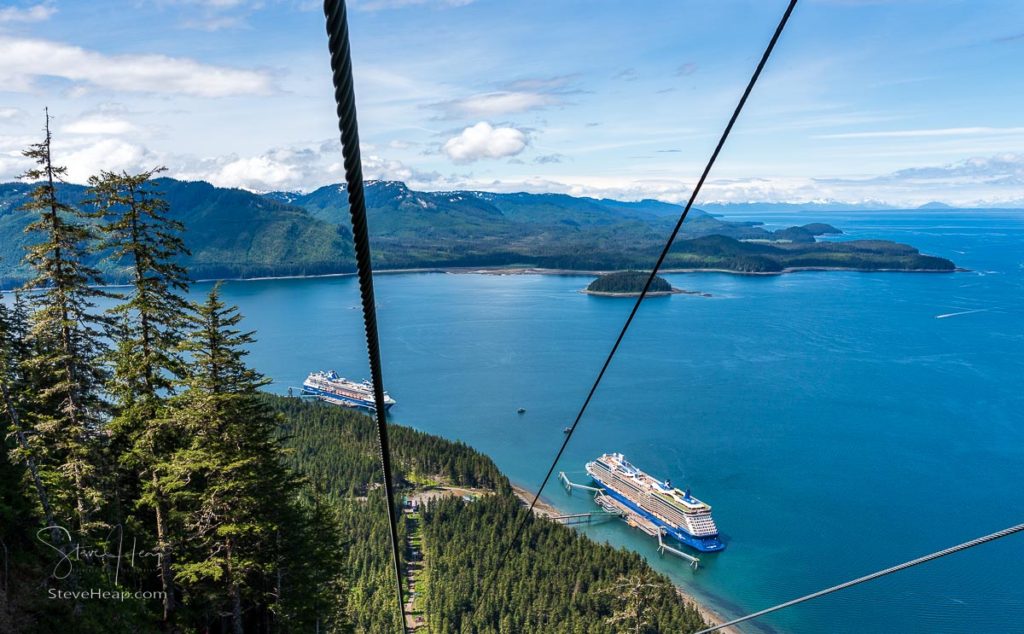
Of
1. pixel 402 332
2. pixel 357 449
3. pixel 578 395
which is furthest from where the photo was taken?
pixel 402 332

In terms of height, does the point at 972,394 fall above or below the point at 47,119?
below

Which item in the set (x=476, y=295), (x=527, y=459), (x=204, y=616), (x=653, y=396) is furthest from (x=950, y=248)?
(x=204, y=616)

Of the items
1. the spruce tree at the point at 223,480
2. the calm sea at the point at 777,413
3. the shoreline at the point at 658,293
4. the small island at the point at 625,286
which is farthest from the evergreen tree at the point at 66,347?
the small island at the point at 625,286

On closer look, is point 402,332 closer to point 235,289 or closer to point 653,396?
point 653,396

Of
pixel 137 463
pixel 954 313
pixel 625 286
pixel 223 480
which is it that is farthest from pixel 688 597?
pixel 625 286

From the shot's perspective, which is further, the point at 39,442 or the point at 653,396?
the point at 653,396

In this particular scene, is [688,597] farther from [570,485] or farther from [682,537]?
[570,485]

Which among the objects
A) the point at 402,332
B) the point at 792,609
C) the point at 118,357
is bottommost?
the point at 792,609
